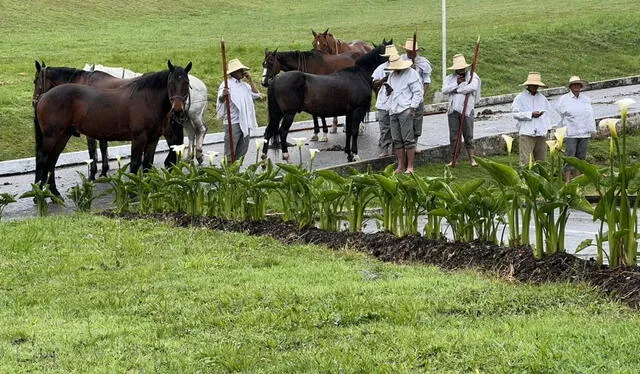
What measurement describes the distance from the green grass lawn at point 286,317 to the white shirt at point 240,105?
7091 mm

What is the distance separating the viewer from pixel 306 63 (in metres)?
23.3

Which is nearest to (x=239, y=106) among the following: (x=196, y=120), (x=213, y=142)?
(x=196, y=120)

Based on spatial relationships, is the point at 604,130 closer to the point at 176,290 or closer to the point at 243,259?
the point at 243,259

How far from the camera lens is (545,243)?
414 inches

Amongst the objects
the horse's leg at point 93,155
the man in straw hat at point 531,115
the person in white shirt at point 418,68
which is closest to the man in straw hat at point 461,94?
the person in white shirt at point 418,68

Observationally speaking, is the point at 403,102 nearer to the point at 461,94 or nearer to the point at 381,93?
the point at 381,93

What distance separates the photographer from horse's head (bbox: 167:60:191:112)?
55.1 feet

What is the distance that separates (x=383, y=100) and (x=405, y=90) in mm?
1327

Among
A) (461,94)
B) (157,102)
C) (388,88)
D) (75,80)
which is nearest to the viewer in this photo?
(157,102)

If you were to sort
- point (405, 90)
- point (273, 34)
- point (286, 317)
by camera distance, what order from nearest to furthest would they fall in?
point (286, 317)
point (405, 90)
point (273, 34)

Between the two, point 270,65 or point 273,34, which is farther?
point 273,34

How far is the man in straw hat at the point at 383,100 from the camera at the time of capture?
64.6 ft

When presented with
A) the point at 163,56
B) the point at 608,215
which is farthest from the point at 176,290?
the point at 163,56

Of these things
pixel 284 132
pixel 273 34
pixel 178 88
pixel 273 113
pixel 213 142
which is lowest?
pixel 213 142
